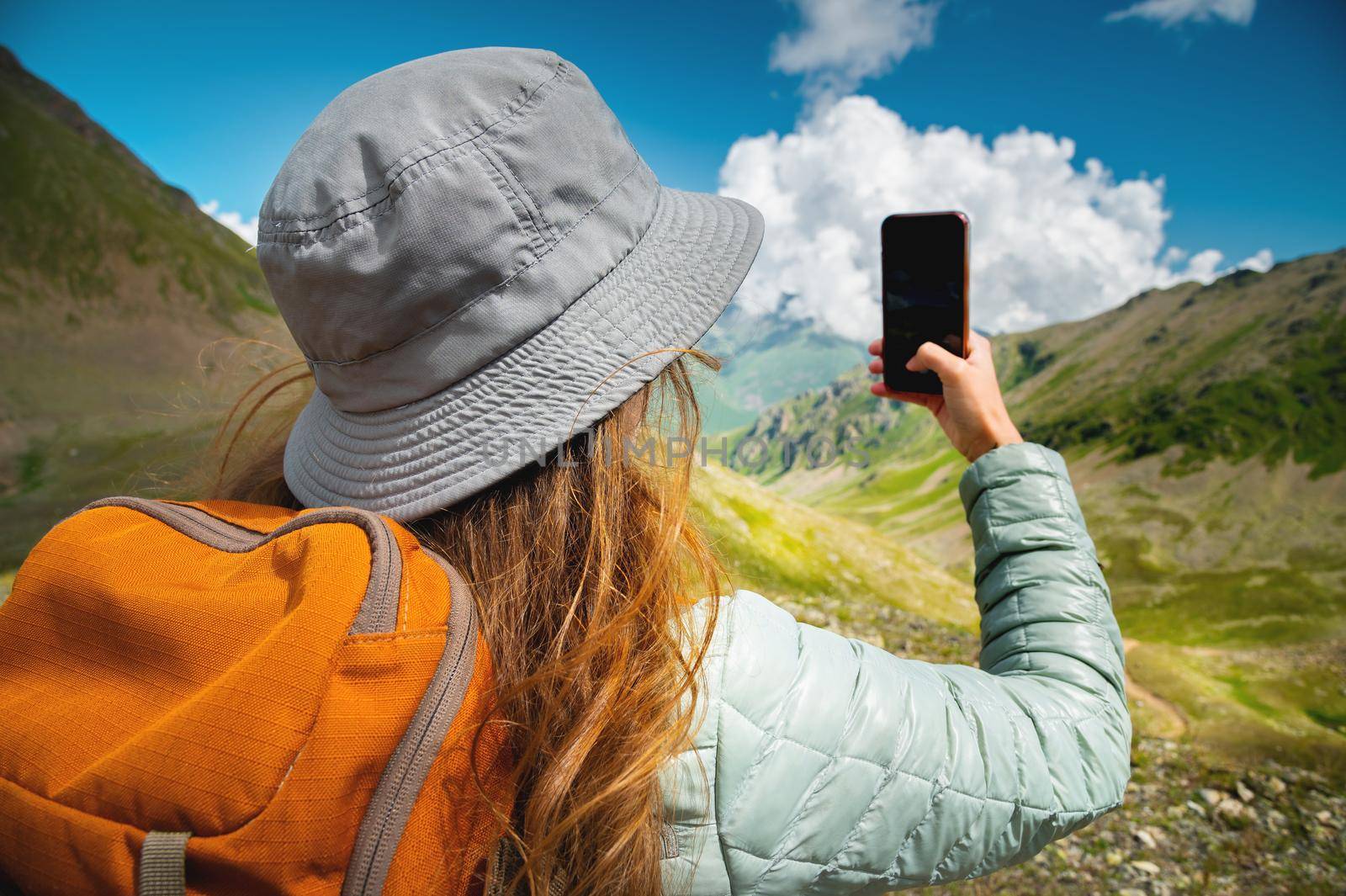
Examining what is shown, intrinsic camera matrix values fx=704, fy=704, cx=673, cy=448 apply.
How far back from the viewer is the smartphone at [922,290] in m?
3.41

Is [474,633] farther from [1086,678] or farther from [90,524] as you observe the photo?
[1086,678]

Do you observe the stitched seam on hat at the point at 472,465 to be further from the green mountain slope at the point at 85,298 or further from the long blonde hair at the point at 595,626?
Answer: the green mountain slope at the point at 85,298

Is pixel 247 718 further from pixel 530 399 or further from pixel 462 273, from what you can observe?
pixel 462 273

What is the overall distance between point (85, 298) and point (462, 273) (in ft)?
379

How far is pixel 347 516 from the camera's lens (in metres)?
1.76

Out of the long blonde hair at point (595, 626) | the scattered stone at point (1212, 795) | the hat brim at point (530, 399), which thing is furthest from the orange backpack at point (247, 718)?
the scattered stone at point (1212, 795)

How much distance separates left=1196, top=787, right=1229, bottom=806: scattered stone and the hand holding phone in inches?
489

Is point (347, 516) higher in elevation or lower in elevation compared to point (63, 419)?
lower

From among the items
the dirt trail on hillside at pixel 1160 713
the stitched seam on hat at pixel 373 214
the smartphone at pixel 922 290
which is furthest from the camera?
the dirt trail on hillside at pixel 1160 713

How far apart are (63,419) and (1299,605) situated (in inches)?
4550

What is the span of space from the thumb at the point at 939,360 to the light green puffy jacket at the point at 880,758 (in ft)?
3.41

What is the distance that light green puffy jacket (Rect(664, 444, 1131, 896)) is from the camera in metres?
1.86

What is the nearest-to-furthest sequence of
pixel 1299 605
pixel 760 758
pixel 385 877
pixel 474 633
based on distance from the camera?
pixel 385 877
pixel 474 633
pixel 760 758
pixel 1299 605

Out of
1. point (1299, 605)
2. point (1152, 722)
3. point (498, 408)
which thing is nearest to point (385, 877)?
point (498, 408)
